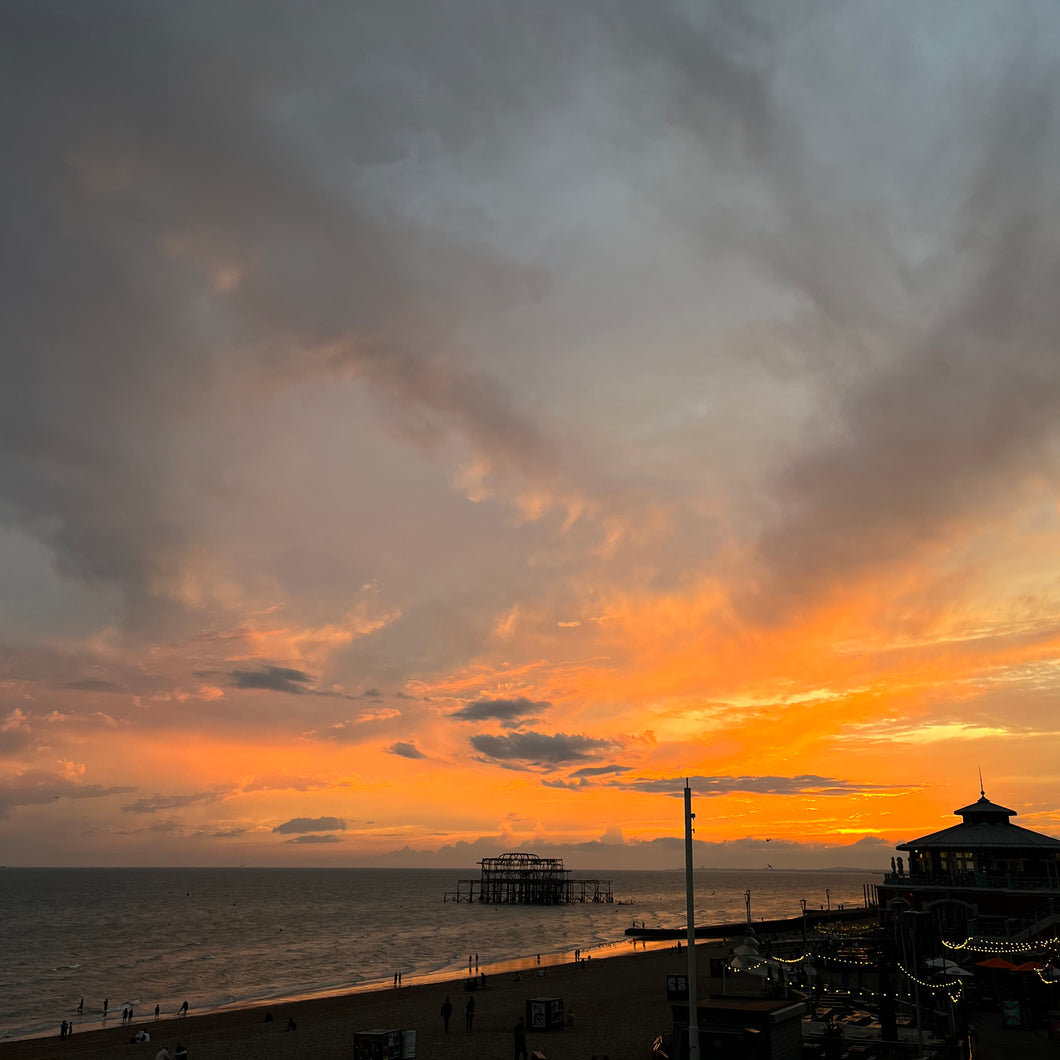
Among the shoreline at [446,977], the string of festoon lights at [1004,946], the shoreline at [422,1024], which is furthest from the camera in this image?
the shoreline at [446,977]

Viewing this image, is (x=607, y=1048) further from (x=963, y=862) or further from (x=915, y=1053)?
(x=963, y=862)

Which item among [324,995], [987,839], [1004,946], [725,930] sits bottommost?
[725,930]

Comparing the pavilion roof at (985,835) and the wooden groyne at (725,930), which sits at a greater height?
the pavilion roof at (985,835)

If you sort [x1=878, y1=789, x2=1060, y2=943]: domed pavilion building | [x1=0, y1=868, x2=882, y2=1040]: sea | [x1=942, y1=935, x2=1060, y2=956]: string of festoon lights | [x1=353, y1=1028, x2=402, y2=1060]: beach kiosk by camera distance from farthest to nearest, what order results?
1. [x1=0, y1=868, x2=882, y2=1040]: sea
2. [x1=878, y1=789, x2=1060, y2=943]: domed pavilion building
3. [x1=942, y1=935, x2=1060, y2=956]: string of festoon lights
4. [x1=353, y1=1028, x2=402, y2=1060]: beach kiosk

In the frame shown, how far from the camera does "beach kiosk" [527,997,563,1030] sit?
3838 cm

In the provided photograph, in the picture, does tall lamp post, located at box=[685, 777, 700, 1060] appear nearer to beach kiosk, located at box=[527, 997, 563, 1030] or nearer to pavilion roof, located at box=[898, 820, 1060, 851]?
beach kiosk, located at box=[527, 997, 563, 1030]

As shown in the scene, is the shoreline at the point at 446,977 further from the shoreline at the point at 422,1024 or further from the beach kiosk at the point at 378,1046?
the beach kiosk at the point at 378,1046

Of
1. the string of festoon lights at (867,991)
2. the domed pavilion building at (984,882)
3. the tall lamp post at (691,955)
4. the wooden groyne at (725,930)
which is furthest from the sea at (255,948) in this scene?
the tall lamp post at (691,955)

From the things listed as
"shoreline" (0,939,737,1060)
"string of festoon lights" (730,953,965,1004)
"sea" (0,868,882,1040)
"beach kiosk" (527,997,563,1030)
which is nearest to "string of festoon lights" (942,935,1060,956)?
"string of festoon lights" (730,953,965,1004)

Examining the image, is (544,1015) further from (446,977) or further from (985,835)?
(446,977)

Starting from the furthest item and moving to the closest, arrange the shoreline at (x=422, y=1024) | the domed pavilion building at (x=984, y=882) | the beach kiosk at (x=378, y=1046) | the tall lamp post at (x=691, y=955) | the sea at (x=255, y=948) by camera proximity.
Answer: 1. the sea at (x=255, y=948)
2. the domed pavilion building at (x=984, y=882)
3. the shoreline at (x=422, y=1024)
4. the beach kiosk at (x=378, y=1046)
5. the tall lamp post at (x=691, y=955)

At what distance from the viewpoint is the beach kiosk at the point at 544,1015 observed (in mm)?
38375

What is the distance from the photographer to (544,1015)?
126 ft

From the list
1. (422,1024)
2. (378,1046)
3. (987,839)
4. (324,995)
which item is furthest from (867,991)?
(324,995)
